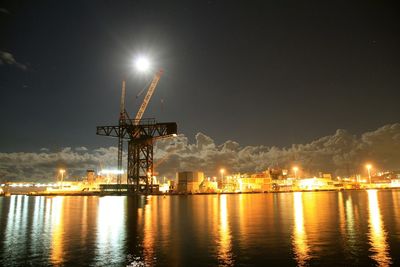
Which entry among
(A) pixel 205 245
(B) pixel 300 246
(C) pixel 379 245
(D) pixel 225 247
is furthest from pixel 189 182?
(C) pixel 379 245

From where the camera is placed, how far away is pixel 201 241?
2877cm

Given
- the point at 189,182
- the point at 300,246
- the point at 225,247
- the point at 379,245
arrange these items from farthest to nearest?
the point at 189,182 < the point at 225,247 < the point at 300,246 < the point at 379,245

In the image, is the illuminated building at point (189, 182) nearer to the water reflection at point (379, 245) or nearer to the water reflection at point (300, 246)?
the water reflection at point (300, 246)

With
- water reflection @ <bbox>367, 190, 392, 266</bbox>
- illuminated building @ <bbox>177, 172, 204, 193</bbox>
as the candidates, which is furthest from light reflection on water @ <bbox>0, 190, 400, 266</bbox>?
illuminated building @ <bbox>177, 172, 204, 193</bbox>

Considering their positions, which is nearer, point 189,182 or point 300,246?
point 300,246

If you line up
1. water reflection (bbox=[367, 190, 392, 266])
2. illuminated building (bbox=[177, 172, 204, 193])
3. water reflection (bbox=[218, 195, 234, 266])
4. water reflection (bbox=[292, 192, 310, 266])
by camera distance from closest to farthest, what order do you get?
1. water reflection (bbox=[367, 190, 392, 266])
2. water reflection (bbox=[218, 195, 234, 266])
3. water reflection (bbox=[292, 192, 310, 266])
4. illuminated building (bbox=[177, 172, 204, 193])

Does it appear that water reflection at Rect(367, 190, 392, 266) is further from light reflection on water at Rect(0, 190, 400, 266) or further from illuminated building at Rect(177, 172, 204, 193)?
illuminated building at Rect(177, 172, 204, 193)

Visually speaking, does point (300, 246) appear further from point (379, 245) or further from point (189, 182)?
point (189, 182)

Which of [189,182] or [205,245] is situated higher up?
[189,182]

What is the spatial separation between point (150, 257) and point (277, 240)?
11647 mm

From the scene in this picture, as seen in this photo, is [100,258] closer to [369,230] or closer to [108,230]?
[108,230]

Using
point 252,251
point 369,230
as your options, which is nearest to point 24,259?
point 252,251

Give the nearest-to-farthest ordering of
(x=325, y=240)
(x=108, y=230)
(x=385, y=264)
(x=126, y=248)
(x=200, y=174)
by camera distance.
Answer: (x=385, y=264) < (x=126, y=248) < (x=325, y=240) < (x=108, y=230) < (x=200, y=174)

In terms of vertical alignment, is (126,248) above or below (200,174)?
below
